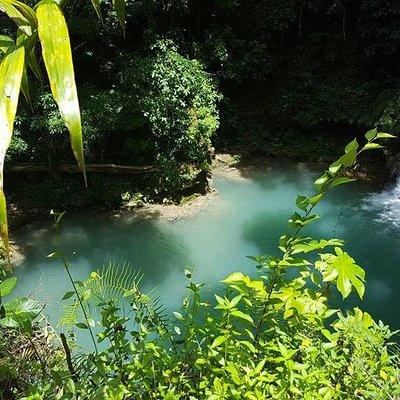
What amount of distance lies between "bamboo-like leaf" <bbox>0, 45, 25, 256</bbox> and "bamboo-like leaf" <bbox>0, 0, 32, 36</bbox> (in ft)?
0.27

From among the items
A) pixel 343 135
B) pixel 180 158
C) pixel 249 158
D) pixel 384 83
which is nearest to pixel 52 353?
pixel 180 158

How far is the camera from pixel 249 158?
29.3 feet

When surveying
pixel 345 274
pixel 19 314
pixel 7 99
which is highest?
pixel 7 99

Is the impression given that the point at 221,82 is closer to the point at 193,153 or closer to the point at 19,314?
the point at 193,153

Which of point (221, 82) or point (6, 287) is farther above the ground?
point (6, 287)

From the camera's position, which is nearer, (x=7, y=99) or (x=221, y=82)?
A: (x=7, y=99)

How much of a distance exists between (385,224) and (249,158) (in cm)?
320

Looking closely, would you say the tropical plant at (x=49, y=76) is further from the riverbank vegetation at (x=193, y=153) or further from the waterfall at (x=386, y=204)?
the waterfall at (x=386, y=204)

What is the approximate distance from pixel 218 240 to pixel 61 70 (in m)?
5.87

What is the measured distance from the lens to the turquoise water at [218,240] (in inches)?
216

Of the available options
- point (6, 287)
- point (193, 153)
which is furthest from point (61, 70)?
point (193, 153)

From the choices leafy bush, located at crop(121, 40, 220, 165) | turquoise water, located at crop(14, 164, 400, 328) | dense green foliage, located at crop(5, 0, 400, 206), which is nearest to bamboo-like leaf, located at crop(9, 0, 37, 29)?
turquoise water, located at crop(14, 164, 400, 328)

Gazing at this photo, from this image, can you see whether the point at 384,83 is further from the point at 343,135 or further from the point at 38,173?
the point at 38,173

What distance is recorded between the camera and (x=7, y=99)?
609 mm
